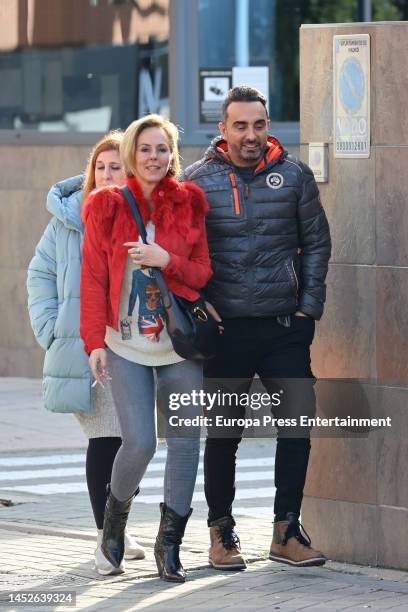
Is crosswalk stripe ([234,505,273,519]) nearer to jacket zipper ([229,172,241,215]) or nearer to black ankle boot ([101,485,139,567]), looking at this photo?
black ankle boot ([101,485,139,567])

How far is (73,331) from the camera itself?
23.7 feet

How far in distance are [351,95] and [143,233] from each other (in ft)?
3.49

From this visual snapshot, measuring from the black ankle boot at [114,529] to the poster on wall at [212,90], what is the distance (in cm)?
772

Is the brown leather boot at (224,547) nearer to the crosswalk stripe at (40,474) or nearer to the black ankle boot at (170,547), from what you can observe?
the black ankle boot at (170,547)

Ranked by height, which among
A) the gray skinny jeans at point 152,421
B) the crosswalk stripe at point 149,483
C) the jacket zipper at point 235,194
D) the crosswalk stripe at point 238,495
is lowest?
the crosswalk stripe at point 149,483

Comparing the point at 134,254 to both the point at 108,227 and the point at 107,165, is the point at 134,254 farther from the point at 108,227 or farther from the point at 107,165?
the point at 107,165

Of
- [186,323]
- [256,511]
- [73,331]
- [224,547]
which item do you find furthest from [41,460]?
[186,323]

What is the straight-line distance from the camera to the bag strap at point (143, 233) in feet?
21.8

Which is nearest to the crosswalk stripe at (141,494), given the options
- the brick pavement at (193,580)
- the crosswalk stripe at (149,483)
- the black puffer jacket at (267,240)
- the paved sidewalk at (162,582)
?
the crosswalk stripe at (149,483)

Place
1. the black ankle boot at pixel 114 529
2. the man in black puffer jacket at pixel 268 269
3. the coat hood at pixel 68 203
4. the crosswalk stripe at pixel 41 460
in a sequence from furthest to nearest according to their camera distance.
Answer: the crosswalk stripe at pixel 41 460 → the coat hood at pixel 68 203 → the black ankle boot at pixel 114 529 → the man in black puffer jacket at pixel 268 269

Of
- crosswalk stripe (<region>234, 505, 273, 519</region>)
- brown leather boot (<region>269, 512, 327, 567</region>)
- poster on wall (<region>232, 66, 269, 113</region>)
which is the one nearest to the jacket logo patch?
brown leather boot (<region>269, 512, 327, 567</region>)

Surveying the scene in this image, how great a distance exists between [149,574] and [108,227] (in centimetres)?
138

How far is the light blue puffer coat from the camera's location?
720 cm

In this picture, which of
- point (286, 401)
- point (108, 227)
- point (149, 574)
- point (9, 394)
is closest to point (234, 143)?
point (108, 227)
